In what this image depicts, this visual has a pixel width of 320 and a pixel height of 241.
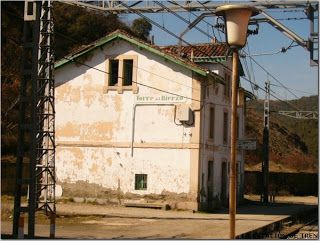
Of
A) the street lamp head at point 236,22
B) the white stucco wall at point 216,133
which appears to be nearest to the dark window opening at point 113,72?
the white stucco wall at point 216,133

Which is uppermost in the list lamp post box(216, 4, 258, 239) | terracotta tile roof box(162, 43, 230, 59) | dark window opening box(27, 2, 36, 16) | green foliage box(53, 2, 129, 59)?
green foliage box(53, 2, 129, 59)

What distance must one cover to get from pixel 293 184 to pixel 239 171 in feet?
45.6

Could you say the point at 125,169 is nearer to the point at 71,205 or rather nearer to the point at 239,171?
the point at 71,205

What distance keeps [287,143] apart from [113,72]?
40526 millimetres

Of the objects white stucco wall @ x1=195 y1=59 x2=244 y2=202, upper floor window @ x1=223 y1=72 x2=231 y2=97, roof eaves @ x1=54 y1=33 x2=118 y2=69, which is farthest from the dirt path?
upper floor window @ x1=223 y1=72 x2=231 y2=97

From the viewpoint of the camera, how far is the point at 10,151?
3058 cm

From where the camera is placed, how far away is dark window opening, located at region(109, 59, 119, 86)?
23.9m

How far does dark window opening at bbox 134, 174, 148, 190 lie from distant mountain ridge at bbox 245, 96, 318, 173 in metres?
28.0

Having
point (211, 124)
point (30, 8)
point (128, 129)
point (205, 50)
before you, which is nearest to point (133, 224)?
point (128, 129)

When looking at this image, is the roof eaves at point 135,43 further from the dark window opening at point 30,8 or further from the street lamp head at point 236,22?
the street lamp head at point 236,22

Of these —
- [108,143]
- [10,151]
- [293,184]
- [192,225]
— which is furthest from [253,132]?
[192,225]

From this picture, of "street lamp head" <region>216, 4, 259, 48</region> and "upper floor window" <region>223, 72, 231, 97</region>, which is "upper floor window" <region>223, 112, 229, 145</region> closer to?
"upper floor window" <region>223, 72, 231, 97</region>

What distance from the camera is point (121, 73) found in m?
23.5

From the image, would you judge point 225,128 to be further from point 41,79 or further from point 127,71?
point 41,79
